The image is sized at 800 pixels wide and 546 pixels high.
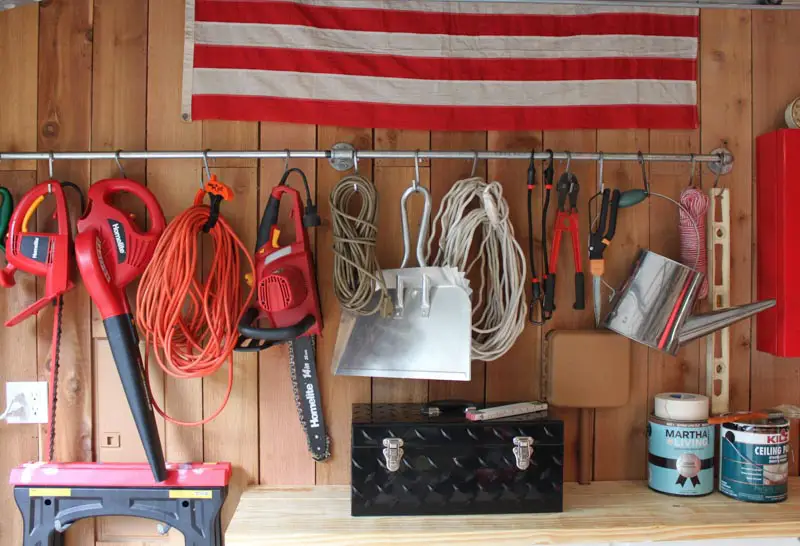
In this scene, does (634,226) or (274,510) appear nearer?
(274,510)

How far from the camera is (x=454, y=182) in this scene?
5.82ft

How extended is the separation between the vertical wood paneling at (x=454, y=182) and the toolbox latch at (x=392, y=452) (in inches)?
10.5

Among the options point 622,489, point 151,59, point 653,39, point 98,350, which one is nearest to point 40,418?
point 98,350

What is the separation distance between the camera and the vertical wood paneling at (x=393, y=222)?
177 cm

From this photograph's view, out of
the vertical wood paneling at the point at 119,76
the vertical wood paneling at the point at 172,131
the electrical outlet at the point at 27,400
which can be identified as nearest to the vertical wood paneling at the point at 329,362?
the vertical wood paneling at the point at 172,131

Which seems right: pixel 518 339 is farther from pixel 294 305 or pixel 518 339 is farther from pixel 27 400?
pixel 27 400

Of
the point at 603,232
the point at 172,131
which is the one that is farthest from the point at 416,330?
the point at 172,131

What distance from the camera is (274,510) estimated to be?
1.61m

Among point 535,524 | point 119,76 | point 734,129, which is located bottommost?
point 535,524

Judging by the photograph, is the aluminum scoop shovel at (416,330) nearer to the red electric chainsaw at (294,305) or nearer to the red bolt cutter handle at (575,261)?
the red electric chainsaw at (294,305)

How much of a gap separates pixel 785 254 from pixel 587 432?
71 centimetres

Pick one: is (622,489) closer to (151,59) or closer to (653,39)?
(653,39)

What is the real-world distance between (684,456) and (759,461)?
183mm

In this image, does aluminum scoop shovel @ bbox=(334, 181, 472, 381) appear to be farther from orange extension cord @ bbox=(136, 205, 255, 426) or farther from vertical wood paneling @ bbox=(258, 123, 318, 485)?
orange extension cord @ bbox=(136, 205, 255, 426)
